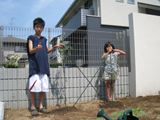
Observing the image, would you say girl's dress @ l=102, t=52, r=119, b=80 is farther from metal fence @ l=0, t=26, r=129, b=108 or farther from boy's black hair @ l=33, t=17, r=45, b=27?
boy's black hair @ l=33, t=17, r=45, b=27

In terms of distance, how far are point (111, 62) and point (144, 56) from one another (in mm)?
1285

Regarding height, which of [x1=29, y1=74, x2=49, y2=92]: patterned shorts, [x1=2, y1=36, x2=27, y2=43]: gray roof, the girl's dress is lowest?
[x1=29, y1=74, x2=49, y2=92]: patterned shorts

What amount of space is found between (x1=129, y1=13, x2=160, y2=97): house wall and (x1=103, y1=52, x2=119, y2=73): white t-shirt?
818mm

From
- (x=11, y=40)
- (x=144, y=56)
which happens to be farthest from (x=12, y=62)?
(x=144, y=56)

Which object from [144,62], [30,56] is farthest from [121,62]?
[30,56]

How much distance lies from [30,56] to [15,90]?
993mm

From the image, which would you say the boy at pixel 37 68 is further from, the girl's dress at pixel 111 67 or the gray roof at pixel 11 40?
the girl's dress at pixel 111 67

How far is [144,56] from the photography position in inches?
168

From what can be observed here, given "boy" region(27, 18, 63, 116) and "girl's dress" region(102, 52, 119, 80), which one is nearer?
"boy" region(27, 18, 63, 116)

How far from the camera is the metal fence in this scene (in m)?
3.44

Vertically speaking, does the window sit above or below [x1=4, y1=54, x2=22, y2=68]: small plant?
above

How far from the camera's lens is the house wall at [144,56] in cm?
419

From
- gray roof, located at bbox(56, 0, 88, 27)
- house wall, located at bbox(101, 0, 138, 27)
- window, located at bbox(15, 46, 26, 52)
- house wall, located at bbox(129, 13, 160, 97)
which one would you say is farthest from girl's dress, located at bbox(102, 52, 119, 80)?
gray roof, located at bbox(56, 0, 88, 27)

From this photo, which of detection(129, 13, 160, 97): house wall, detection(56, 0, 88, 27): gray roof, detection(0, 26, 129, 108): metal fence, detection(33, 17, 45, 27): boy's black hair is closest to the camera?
detection(33, 17, 45, 27): boy's black hair
